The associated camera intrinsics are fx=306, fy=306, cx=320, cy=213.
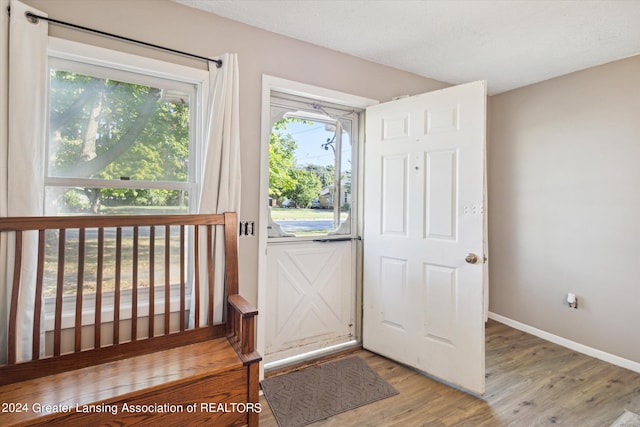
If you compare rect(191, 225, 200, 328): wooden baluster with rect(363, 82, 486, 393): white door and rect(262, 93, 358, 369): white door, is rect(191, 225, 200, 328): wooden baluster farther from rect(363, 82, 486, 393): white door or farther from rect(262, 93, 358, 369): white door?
rect(363, 82, 486, 393): white door

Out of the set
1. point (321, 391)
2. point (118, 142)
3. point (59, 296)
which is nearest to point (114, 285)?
point (59, 296)

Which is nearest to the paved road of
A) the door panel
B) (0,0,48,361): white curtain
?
the door panel

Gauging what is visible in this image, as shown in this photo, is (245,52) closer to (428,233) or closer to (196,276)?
(196,276)

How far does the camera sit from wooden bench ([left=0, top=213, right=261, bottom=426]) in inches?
48.8

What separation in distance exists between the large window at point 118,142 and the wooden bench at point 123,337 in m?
0.05

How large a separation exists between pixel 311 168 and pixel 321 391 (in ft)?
5.35

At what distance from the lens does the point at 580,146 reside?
2625 millimetres

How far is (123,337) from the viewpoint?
171 cm

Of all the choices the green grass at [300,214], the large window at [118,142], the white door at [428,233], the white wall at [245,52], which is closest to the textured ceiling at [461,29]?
the white wall at [245,52]

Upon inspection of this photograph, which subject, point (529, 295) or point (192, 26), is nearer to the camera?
point (192, 26)

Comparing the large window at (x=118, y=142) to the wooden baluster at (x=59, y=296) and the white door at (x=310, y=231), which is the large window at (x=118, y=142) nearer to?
the wooden baluster at (x=59, y=296)

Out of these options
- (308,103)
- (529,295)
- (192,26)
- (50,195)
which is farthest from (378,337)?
(192,26)

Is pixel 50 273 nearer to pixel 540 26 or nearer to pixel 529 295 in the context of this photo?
pixel 540 26

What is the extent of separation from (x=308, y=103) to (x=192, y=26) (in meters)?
0.94
